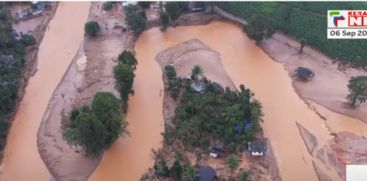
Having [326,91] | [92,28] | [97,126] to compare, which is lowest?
[326,91]

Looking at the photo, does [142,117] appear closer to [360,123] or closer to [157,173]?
[157,173]

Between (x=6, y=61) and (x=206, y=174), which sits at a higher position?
(x=6, y=61)

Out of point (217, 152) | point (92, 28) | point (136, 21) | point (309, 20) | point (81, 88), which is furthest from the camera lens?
point (309, 20)

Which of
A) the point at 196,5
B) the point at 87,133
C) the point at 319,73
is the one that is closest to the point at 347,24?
the point at 319,73

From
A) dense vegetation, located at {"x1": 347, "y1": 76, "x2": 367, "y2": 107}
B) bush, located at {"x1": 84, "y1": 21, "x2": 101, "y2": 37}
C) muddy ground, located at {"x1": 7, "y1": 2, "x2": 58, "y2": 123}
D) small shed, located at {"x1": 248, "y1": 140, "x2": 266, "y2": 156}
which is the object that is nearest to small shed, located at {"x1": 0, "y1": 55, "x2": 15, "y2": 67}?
muddy ground, located at {"x1": 7, "y1": 2, "x2": 58, "y2": 123}

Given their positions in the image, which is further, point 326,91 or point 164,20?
point 164,20

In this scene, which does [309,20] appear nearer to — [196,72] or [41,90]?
[196,72]

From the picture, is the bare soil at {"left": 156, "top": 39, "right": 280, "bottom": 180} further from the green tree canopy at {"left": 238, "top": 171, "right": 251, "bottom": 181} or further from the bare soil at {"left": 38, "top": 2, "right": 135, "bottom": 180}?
the bare soil at {"left": 38, "top": 2, "right": 135, "bottom": 180}
